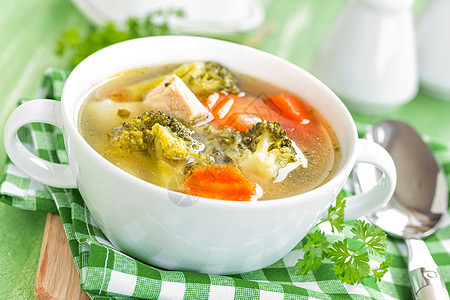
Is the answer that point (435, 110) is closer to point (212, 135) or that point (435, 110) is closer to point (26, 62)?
point (212, 135)

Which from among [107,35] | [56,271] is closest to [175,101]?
[56,271]

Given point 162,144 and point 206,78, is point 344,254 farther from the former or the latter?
point 206,78

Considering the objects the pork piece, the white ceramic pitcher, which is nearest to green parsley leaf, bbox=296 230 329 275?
the pork piece

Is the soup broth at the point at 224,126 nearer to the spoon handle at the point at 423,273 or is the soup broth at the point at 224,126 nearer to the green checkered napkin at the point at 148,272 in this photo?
the green checkered napkin at the point at 148,272

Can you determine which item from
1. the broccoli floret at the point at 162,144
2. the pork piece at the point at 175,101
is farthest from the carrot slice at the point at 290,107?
the broccoli floret at the point at 162,144

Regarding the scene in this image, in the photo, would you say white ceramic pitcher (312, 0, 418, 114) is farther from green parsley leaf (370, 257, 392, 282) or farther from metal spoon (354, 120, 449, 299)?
green parsley leaf (370, 257, 392, 282)
